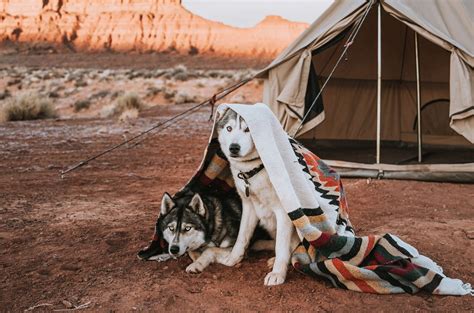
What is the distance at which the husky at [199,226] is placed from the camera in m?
3.78

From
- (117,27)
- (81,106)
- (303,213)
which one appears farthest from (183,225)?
(117,27)

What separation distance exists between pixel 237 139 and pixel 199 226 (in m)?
0.76

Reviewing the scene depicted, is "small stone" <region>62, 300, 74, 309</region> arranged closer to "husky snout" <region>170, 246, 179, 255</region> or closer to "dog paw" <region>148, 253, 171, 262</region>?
"husky snout" <region>170, 246, 179, 255</region>

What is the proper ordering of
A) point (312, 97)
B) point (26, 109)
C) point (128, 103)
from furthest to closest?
point (128, 103), point (26, 109), point (312, 97)

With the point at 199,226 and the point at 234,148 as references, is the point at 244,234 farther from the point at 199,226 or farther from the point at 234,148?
the point at 234,148

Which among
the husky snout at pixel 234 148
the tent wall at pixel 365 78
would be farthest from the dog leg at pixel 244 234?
the tent wall at pixel 365 78

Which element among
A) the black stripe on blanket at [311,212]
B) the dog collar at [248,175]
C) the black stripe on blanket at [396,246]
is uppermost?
the dog collar at [248,175]

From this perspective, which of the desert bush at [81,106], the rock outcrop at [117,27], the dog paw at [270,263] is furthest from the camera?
the rock outcrop at [117,27]

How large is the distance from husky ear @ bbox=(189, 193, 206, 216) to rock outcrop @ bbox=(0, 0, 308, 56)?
6585cm

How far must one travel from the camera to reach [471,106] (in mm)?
6324

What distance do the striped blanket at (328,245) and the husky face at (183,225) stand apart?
2.29 ft

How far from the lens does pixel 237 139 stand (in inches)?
139

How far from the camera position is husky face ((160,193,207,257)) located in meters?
3.73

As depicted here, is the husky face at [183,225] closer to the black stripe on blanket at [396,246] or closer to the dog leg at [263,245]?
the dog leg at [263,245]
